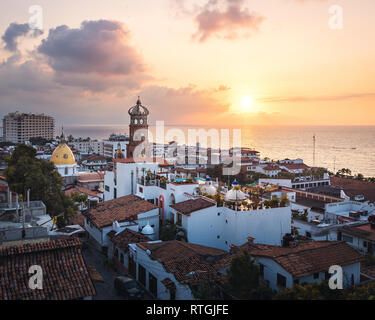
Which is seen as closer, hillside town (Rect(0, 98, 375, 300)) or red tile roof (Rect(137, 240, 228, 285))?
hillside town (Rect(0, 98, 375, 300))

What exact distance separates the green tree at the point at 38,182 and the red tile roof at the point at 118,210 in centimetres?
157

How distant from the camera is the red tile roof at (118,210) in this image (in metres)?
19.0

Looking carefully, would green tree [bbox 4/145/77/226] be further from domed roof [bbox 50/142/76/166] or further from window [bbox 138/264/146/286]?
domed roof [bbox 50/142/76/166]

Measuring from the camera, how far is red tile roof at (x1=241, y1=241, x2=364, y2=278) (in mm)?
11441

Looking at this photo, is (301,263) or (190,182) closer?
(301,263)

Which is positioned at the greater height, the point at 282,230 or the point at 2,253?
the point at 2,253

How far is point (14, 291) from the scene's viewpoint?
8.03m

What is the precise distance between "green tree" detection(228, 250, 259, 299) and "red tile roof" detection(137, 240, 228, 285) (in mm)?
1476

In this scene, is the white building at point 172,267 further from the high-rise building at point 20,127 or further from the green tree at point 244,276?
the high-rise building at point 20,127

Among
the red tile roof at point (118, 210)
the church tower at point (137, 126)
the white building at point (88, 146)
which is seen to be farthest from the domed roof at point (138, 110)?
the white building at point (88, 146)

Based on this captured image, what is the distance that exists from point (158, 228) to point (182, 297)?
27.1 ft

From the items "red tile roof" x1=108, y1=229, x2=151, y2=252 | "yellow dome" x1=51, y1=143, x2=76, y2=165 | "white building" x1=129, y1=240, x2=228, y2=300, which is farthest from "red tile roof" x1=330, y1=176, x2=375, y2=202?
"yellow dome" x1=51, y1=143, x2=76, y2=165
